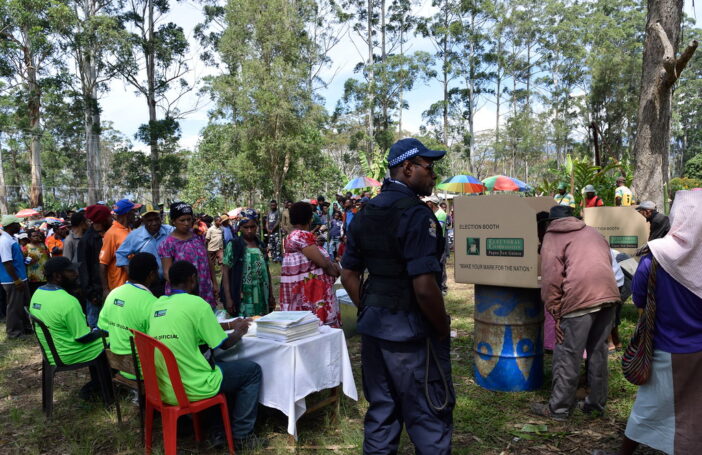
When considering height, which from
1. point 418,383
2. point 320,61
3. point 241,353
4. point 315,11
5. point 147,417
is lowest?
point 147,417

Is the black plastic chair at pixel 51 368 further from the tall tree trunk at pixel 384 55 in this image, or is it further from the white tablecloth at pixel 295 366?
the tall tree trunk at pixel 384 55

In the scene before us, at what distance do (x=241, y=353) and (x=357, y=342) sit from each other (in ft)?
9.27

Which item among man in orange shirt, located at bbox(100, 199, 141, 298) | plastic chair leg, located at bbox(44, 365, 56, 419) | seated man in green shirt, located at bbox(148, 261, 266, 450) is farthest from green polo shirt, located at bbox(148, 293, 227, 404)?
man in orange shirt, located at bbox(100, 199, 141, 298)

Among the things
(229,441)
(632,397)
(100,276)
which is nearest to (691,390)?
(632,397)

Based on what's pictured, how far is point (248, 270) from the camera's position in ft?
16.4

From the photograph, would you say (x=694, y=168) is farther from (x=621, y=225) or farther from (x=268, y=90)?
(x=621, y=225)

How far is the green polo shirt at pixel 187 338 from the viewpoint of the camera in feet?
10.7

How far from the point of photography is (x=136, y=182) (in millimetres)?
22828

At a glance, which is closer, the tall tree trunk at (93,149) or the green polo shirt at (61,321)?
the green polo shirt at (61,321)

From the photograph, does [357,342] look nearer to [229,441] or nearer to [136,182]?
[229,441]

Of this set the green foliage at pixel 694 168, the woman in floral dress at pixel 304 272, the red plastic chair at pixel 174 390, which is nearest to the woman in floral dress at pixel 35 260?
the woman in floral dress at pixel 304 272

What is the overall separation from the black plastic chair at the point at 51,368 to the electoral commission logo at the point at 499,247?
371 centimetres

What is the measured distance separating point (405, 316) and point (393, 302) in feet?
0.30

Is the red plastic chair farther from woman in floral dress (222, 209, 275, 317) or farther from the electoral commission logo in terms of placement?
the electoral commission logo
